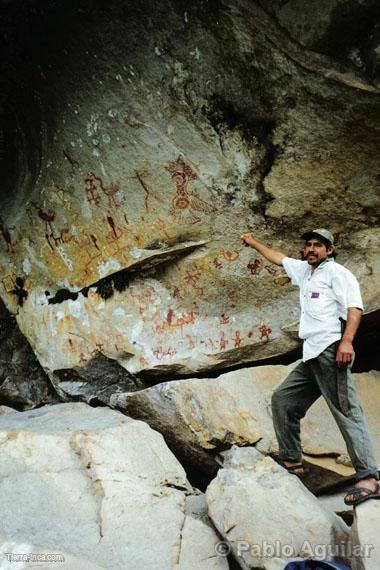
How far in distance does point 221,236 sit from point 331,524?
2.85 meters

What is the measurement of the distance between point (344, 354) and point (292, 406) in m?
0.60

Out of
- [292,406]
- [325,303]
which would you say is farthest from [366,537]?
[325,303]

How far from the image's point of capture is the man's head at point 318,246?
4177 mm

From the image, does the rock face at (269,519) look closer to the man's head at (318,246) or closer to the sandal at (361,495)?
the sandal at (361,495)

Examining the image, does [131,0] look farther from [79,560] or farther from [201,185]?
[79,560]

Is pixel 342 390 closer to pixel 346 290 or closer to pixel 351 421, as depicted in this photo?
pixel 351 421

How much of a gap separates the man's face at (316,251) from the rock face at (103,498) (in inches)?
72.7

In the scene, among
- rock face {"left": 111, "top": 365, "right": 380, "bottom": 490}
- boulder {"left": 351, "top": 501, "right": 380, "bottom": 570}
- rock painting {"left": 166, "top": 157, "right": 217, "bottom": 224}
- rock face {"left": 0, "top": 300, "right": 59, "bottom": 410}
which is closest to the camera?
boulder {"left": 351, "top": 501, "right": 380, "bottom": 570}

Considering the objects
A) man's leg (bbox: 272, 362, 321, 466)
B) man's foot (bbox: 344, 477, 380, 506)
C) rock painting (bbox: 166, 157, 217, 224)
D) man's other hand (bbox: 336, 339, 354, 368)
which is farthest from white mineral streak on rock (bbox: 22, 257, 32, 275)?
man's foot (bbox: 344, 477, 380, 506)

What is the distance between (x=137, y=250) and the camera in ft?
18.9

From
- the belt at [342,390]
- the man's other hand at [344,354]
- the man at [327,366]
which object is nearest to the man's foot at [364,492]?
the man at [327,366]

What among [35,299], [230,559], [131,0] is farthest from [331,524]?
[131,0]

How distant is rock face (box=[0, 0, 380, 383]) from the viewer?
5.07 m

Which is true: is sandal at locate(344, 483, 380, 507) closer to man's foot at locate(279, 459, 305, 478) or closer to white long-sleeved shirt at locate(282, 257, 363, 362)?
man's foot at locate(279, 459, 305, 478)
